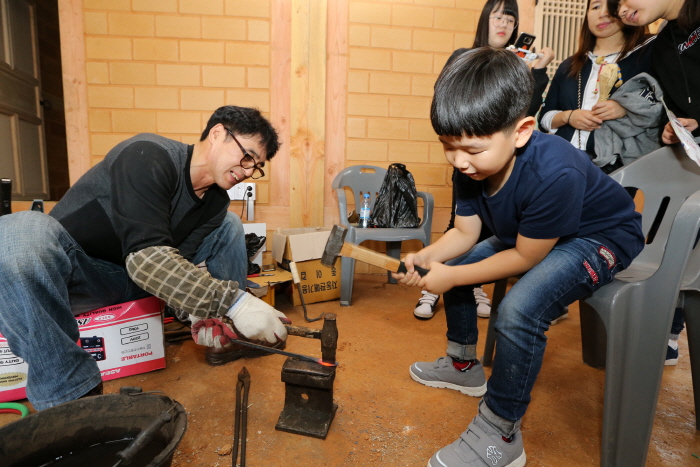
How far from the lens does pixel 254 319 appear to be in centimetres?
108

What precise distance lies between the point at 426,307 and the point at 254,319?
1.35 m

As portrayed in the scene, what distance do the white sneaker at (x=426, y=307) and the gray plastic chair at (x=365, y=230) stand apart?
382 mm

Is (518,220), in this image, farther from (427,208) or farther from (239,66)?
(239,66)

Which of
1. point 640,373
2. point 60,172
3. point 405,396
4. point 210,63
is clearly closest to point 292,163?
point 210,63

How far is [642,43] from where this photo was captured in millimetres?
1580

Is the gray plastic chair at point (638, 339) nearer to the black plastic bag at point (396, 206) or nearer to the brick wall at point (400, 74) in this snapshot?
the black plastic bag at point (396, 206)

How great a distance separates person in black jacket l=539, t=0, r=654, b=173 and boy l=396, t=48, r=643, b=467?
24.4 inches

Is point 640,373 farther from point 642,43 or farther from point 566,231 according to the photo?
point 642,43

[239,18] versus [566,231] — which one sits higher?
[239,18]

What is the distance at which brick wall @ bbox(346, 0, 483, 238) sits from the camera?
9.30ft

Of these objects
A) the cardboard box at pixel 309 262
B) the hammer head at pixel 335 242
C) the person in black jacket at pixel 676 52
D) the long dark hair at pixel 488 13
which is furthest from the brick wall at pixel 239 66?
the hammer head at pixel 335 242

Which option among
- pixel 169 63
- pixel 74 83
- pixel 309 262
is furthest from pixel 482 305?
pixel 74 83

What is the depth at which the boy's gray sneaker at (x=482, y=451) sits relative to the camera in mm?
1015

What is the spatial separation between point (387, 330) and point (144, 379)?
1.11 metres
